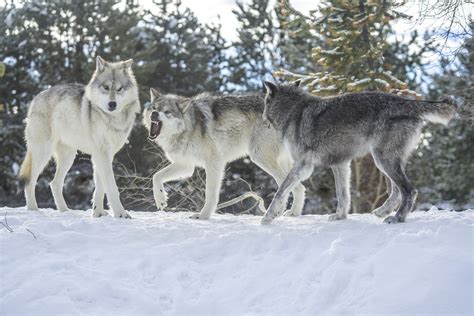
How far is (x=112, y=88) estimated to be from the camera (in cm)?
773

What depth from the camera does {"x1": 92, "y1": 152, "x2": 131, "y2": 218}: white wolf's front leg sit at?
755 centimetres

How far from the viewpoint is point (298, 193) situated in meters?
8.15

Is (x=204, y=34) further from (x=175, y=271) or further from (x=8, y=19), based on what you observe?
(x=175, y=271)

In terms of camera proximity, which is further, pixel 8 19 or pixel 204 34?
pixel 204 34

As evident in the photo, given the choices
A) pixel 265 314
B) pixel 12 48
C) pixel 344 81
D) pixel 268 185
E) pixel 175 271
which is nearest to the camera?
pixel 265 314

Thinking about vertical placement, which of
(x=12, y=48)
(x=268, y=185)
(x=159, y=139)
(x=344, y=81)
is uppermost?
(x=12, y=48)

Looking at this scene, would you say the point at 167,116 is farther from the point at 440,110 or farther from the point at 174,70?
the point at 174,70

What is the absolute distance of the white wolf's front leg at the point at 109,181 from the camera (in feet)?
24.8

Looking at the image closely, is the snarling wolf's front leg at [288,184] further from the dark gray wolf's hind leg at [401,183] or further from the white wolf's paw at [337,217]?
the dark gray wolf's hind leg at [401,183]

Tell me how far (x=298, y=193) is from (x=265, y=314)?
11.9 feet

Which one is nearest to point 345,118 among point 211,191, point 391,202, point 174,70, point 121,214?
point 391,202

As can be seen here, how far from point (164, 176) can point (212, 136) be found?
915 mm

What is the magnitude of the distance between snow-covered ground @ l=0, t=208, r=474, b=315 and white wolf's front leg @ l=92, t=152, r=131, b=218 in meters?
1.12

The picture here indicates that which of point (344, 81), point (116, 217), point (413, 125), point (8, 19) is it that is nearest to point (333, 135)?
point (413, 125)
